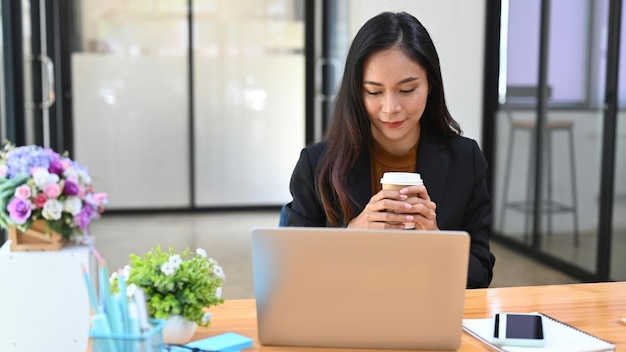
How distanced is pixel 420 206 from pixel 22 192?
5.29 ft

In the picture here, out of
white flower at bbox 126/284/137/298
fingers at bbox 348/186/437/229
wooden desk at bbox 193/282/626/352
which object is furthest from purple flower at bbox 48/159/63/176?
white flower at bbox 126/284/137/298

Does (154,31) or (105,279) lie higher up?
(154,31)

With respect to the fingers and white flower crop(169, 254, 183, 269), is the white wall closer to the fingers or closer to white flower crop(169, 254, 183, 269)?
the fingers

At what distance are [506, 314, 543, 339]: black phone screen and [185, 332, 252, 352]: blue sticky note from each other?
45cm

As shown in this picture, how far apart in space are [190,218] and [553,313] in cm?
525

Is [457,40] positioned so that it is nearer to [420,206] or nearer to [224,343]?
[420,206]

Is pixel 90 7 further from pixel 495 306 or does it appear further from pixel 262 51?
pixel 495 306

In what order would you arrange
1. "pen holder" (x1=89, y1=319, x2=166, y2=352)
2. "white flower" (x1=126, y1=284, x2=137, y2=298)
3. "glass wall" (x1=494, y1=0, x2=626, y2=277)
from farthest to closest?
1. "glass wall" (x1=494, y1=0, x2=626, y2=277)
2. "white flower" (x1=126, y1=284, x2=137, y2=298)
3. "pen holder" (x1=89, y1=319, x2=166, y2=352)

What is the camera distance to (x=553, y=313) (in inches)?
59.9

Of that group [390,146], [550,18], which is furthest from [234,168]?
[390,146]

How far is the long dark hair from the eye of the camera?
1847 millimetres

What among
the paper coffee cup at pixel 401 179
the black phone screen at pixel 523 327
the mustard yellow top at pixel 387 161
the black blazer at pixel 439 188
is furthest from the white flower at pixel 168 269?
the mustard yellow top at pixel 387 161

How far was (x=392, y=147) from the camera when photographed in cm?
199

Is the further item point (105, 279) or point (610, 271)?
point (610, 271)
